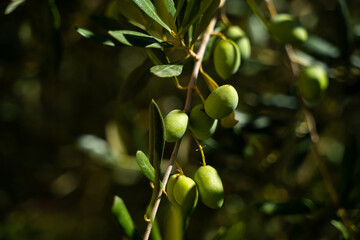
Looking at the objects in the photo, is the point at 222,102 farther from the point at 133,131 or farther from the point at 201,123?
the point at 133,131

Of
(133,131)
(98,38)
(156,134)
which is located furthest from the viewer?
(133,131)

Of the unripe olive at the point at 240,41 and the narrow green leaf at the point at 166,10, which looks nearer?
the narrow green leaf at the point at 166,10

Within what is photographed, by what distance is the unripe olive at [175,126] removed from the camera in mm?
707

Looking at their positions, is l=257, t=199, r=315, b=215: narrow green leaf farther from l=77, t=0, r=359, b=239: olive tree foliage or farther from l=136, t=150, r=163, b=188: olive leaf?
l=136, t=150, r=163, b=188: olive leaf

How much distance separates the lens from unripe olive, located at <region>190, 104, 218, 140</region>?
0.77m

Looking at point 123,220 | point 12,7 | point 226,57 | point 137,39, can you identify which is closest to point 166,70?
point 137,39

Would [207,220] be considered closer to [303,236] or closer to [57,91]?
[303,236]

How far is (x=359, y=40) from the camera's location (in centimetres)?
132

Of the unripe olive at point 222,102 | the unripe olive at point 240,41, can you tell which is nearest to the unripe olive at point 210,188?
the unripe olive at point 222,102

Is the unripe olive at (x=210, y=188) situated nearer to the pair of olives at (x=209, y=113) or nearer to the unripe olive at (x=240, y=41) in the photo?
the pair of olives at (x=209, y=113)

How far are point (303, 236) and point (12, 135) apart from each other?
1.41 m

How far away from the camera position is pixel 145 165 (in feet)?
2.35

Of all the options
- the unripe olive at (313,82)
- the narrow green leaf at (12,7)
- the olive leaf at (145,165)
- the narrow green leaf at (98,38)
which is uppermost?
the narrow green leaf at (12,7)

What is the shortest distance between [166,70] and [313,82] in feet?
1.83
